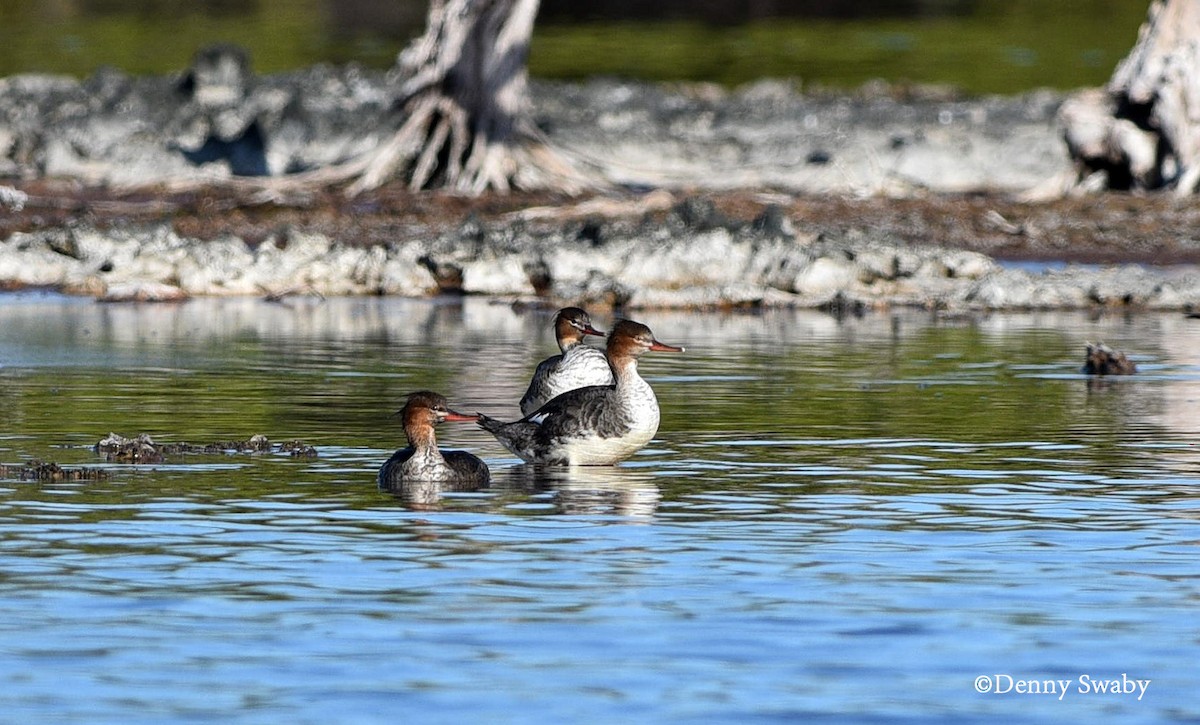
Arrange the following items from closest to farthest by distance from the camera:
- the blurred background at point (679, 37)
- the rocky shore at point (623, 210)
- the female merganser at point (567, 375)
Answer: the female merganser at point (567, 375) < the rocky shore at point (623, 210) < the blurred background at point (679, 37)

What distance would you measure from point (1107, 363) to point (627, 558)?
27.5ft

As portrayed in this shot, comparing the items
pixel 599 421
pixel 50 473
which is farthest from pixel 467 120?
pixel 50 473

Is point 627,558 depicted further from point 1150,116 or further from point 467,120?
point 1150,116

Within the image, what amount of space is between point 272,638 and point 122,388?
7.89m

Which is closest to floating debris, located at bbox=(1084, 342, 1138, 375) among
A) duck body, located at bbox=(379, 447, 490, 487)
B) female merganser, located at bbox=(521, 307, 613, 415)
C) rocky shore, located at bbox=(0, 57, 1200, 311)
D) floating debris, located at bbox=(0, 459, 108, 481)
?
female merganser, located at bbox=(521, 307, 613, 415)

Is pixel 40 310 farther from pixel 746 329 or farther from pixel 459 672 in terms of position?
pixel 459 672

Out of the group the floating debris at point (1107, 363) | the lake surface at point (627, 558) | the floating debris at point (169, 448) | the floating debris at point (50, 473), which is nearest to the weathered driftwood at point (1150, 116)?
the floating debris at point (1107, 363)

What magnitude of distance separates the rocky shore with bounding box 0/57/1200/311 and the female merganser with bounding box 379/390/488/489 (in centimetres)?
1160

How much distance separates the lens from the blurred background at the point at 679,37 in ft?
170

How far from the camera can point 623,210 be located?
95.1 ft

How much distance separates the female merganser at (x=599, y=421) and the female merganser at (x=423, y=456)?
0.74m

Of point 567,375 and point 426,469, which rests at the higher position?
point 567,375

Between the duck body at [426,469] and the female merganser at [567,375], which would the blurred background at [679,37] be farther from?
the duck body at [426,469]

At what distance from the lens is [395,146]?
104 feet
